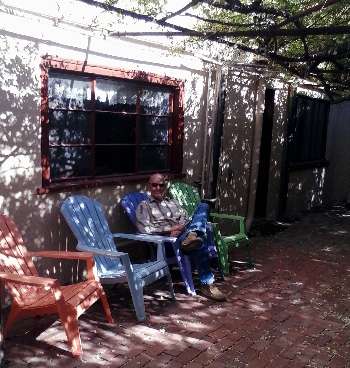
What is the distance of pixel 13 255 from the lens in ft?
11.8

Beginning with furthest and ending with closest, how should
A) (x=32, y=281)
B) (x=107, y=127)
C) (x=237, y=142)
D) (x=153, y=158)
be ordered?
1. (x=237, y=142)
2. (x=153, y=158)
3. (x=107, y=127)
4. (x=32, y=281)

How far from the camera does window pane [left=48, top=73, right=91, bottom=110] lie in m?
4.34

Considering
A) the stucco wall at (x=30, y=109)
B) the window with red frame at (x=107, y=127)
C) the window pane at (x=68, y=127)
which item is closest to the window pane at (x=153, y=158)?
the window with red frame at (x=107, y=127)

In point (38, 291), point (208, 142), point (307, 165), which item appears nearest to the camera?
point (38, 291)

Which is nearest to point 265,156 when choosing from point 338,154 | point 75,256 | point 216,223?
point 216,223

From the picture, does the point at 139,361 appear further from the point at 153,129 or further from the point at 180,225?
the point at 153,129

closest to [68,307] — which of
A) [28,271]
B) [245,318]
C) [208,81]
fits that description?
[28,271]

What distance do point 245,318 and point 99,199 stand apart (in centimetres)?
189

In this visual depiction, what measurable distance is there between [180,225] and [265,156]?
148 inches

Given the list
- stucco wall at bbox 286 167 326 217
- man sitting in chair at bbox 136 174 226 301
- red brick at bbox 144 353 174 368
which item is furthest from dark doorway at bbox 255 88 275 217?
red brick at bbox 144 353 174 368

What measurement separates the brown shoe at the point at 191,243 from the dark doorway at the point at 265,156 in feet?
13.3

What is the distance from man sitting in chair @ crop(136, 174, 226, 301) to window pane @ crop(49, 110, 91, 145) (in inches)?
34.0

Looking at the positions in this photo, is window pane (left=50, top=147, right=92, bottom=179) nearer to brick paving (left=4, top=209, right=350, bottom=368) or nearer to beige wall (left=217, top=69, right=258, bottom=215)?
brick paving (left=4, top=209, right=350, bottom=368)

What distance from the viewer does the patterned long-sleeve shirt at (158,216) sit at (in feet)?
15.5
